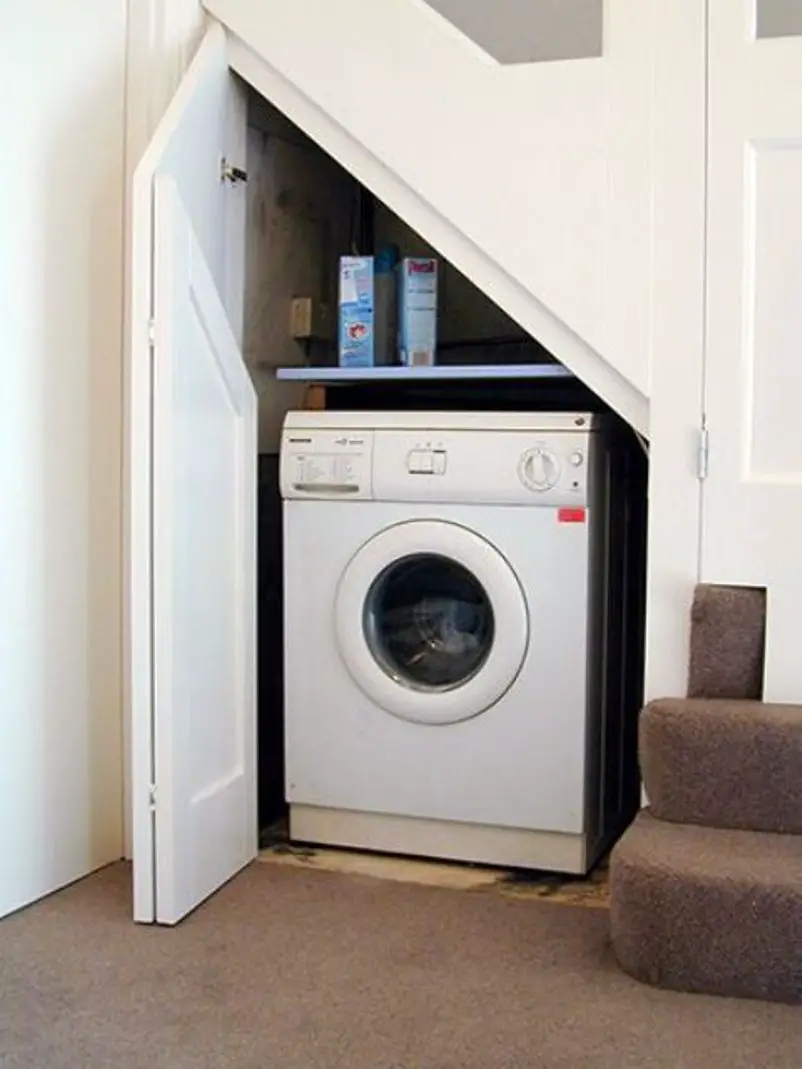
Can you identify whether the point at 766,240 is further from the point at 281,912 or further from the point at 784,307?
the point at 281,912

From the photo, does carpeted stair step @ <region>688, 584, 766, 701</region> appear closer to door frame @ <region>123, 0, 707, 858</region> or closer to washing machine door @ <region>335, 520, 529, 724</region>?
door frame @ <region>123, 0, 707, 858</region>

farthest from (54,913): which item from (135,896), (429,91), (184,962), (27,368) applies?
(429,91)

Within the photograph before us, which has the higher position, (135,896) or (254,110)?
(254,110)

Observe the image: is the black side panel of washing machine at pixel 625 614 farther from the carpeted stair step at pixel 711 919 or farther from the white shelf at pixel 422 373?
the carpeted stair step at pixel 711 919

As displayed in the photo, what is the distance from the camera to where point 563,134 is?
2344mm

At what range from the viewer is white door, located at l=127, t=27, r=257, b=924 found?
86.4 inches

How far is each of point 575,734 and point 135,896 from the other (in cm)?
86

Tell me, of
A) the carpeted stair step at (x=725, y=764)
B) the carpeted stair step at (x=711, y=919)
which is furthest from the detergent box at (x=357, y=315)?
the carpeted stair step at (x=711, y=919)

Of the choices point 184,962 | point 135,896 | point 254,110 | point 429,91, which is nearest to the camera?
point 184,962

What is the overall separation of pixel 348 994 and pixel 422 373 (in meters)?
1.20

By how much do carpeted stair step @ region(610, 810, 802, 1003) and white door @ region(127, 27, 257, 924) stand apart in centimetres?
78

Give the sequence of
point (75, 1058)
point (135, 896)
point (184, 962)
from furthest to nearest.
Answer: point (135, 896)
point (184, 962)
point (75, 1058)

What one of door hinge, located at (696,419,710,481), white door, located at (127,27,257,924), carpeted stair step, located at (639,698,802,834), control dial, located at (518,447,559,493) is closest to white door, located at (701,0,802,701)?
door hinge, located at (696,419,710,481)

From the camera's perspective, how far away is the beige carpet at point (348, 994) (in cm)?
176
